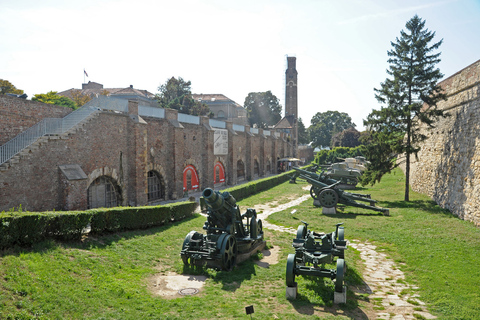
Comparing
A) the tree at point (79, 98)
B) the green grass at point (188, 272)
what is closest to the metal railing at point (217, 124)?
the green grass at point (188, 272)

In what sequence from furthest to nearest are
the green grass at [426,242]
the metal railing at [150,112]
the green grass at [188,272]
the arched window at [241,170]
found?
the arched window at [241,170] → the metal railing at [150,112] → the green grass at [426,242] → the green grass at [188,272]

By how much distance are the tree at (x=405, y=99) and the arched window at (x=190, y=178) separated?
11.4 metres

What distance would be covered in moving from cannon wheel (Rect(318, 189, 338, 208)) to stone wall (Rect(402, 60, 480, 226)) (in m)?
5.15

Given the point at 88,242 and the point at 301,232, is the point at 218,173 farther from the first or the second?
the point at 301,232

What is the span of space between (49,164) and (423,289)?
1265 cm

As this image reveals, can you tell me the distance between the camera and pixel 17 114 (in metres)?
13.3

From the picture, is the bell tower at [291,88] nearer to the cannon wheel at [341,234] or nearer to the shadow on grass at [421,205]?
the shadow on grass at [421,205]

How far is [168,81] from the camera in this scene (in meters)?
46.2

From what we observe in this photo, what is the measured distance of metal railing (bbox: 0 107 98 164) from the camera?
11.9 meters

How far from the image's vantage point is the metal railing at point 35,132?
11945 mm

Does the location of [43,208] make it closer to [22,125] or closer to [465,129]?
[22,125]

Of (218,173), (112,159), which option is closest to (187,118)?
(218,173)

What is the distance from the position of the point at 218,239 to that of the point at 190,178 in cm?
1466

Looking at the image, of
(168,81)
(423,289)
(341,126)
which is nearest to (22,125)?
(423,289)
